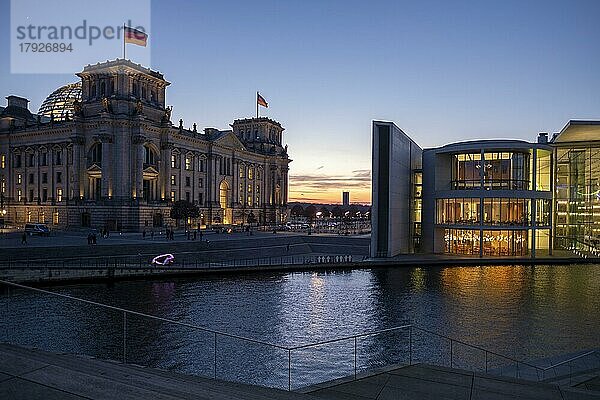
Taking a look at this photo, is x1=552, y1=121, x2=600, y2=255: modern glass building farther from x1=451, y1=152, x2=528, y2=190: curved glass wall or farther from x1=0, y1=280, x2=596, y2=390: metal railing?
x1=0, y1=280, x2=596, y2=390: metal railing

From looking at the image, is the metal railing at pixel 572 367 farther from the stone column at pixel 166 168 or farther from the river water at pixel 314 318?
the stone column at pixel 166 168

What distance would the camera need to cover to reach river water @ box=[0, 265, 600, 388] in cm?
1559

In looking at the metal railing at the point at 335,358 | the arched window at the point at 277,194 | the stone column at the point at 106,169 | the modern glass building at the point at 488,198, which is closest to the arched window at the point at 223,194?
the arched window at the point at 277,194

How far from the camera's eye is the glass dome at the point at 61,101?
10362 centimetres

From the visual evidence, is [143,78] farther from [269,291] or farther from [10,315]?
[10,315]

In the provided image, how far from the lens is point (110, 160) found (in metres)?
79.4

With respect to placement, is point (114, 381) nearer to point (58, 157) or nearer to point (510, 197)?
point (510, 197)

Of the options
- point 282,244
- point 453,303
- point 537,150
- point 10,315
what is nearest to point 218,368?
point 10,315

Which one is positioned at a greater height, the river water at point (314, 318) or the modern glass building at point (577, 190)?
the modern glass building at point (577, 190)

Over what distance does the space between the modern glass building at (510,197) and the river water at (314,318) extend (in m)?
11.4

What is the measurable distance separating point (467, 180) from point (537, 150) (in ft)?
30.0

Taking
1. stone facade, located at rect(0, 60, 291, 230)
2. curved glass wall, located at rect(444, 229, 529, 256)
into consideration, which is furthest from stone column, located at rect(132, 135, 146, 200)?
curved glass wall, located at rect(444, 229, 529, 256)

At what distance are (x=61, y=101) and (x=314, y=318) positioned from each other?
99.1 meters

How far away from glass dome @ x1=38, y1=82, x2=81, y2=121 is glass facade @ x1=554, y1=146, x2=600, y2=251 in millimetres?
92734
